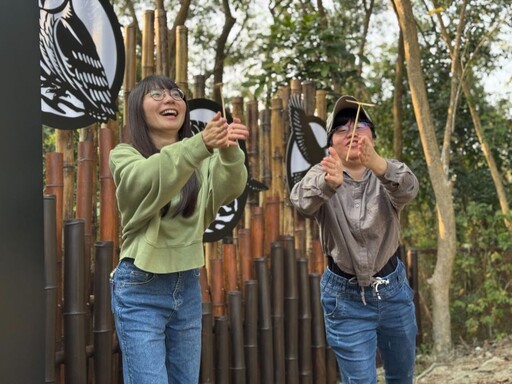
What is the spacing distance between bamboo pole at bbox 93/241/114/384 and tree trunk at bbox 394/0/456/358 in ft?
10.5

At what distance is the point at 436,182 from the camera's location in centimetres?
569

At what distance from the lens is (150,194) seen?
6.88 feet

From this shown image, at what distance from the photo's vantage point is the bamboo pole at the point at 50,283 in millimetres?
2869

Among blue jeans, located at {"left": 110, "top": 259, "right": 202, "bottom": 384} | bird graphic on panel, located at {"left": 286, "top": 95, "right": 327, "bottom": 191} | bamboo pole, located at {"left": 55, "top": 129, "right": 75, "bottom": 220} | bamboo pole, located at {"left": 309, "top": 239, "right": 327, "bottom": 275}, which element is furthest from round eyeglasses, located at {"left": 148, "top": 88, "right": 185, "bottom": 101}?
bamboo pole, located at {"left": 309, "top": 239, "right": 327, "bottom": 275}

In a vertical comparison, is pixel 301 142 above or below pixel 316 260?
above

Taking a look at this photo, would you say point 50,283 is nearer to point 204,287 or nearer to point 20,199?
point 204,287

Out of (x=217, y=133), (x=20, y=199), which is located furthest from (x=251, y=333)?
(x=20, y=199)

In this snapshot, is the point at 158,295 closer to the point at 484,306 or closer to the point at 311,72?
the point at 311,72

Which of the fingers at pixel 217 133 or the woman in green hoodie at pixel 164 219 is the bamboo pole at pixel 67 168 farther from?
the fingers at pixel 217 133

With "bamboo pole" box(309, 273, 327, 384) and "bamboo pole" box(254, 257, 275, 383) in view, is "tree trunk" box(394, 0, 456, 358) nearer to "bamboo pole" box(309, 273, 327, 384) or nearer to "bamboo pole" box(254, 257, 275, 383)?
"bamboo pole" box(309, 273, 327, 384)

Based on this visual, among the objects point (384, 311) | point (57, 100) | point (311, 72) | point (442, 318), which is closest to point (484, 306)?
point (442, 318)

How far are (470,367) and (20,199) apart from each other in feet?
15.5

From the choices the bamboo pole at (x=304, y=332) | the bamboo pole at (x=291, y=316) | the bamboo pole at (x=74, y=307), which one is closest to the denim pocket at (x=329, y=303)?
the bamboo pole at (x=74, y=307)

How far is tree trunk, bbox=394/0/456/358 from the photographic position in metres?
5.59
